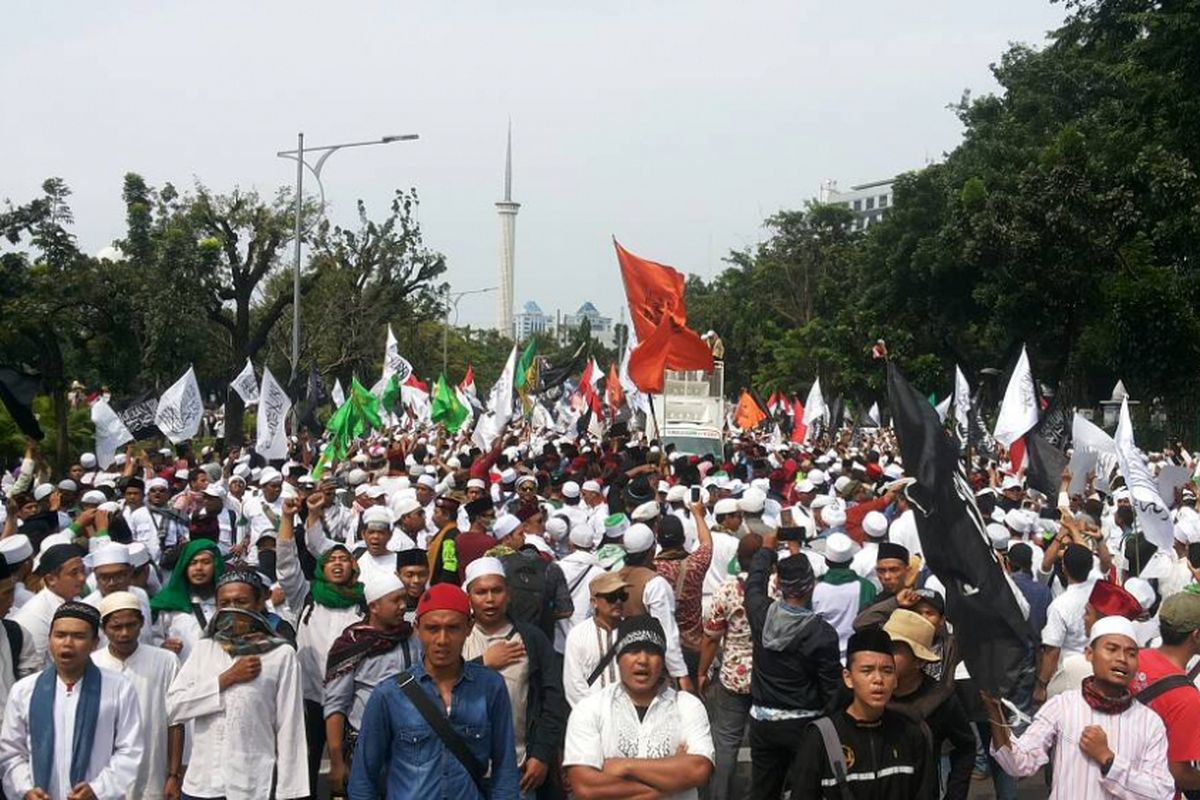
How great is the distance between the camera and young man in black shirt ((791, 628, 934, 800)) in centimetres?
452

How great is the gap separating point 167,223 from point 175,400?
1758 cm

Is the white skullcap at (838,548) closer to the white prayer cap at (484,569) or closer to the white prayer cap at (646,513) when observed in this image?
the white prayer cap at (646,513)

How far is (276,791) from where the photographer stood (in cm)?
577

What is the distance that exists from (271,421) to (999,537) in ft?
35.3

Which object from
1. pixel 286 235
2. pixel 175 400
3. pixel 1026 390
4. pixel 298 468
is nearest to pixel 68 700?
pixel 298 468

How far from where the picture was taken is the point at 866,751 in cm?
454

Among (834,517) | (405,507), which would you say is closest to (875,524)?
(834,517)

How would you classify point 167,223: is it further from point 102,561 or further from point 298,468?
point 102,561

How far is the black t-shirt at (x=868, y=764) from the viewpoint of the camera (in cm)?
452

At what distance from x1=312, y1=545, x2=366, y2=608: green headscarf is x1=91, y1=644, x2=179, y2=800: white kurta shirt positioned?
3.58 feet

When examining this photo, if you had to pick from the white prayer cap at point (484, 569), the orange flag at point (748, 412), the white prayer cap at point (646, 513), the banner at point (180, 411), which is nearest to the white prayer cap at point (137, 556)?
the white prayer cap at point (484, 569)

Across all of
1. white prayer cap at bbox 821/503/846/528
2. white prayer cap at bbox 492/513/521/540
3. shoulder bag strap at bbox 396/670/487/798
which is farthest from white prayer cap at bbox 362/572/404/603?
white prayer cap at bbox 821/503/846/528

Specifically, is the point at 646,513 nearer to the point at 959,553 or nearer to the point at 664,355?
the point at 959,553

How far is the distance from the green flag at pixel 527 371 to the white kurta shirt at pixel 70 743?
21672mm
